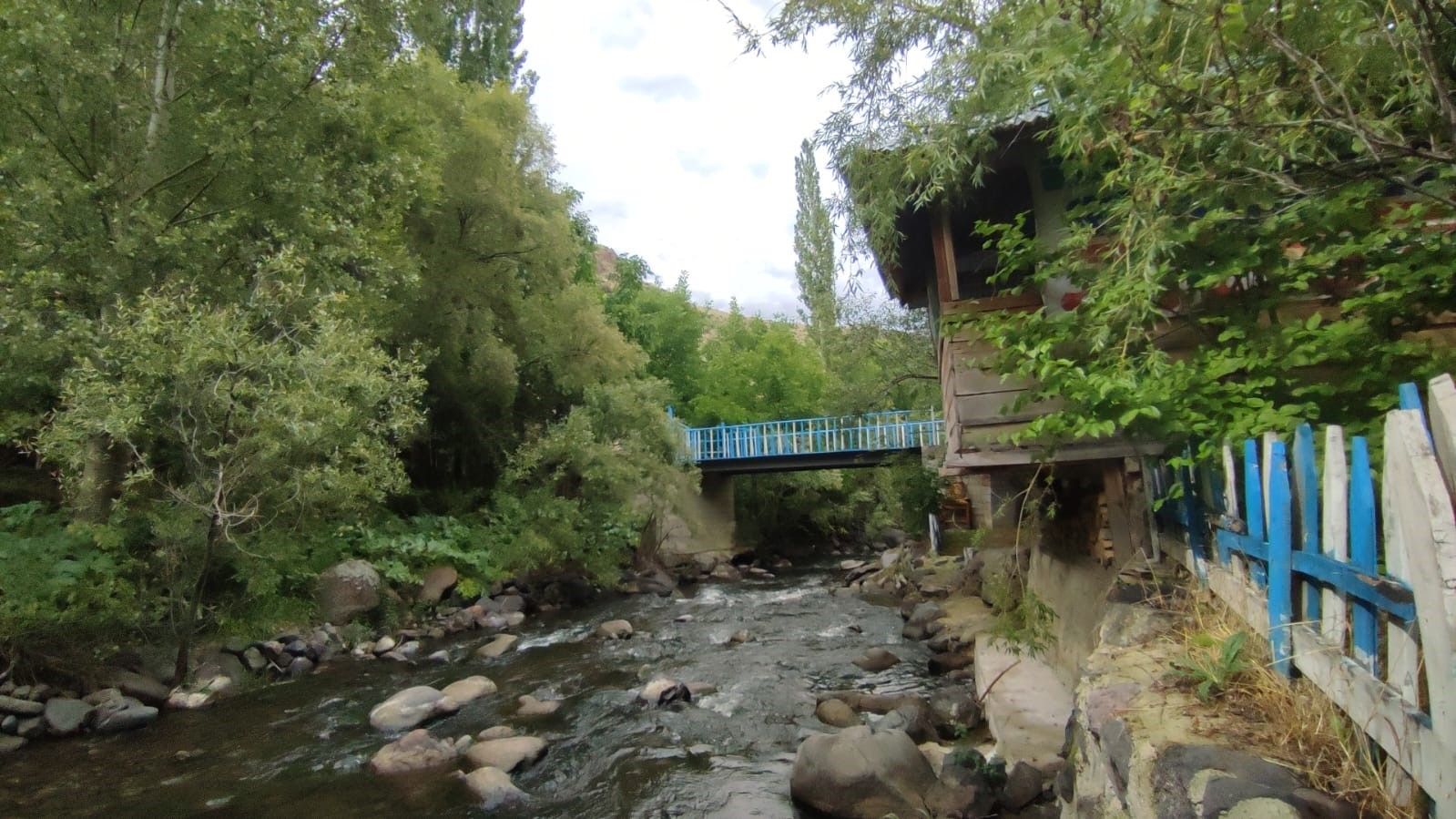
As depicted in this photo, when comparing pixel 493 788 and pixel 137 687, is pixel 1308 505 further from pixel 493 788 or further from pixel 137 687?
pixel 137 687

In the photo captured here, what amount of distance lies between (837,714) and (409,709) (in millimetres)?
4422

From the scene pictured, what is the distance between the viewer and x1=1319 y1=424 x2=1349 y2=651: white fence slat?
2590 mm

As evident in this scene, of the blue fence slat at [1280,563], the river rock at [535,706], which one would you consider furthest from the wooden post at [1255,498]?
the river rock at [535,706]

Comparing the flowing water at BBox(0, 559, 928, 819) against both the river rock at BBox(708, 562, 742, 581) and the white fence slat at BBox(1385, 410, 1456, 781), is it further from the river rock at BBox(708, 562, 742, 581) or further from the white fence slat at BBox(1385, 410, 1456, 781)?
the river rock at BBox(708, 562, 742, 581)

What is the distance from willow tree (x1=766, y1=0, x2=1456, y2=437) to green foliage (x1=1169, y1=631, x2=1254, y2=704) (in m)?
1.03

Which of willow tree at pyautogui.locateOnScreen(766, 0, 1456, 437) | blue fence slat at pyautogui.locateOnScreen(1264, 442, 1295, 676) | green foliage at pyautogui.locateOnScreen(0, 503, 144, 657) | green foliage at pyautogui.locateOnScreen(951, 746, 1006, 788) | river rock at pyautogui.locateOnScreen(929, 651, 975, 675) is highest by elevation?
willow tree at pyautogui.locateOnScreen(766, 0, 1456, 437)

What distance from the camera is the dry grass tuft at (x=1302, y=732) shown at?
7.60ft

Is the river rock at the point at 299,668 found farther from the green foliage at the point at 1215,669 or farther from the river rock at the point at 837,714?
the green foliage at the point at 1215,669

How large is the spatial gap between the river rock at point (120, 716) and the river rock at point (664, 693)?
16.5 feet

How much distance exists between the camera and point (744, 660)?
35.6ft

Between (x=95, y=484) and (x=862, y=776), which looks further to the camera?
(x=95, y=484)

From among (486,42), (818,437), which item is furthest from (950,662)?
(486,42)

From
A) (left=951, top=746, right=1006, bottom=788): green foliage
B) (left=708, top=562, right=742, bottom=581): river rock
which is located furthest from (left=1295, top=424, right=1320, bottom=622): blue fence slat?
(left=708, top=562, right=742, bottom=581): river rock

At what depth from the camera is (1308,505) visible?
2.87m
